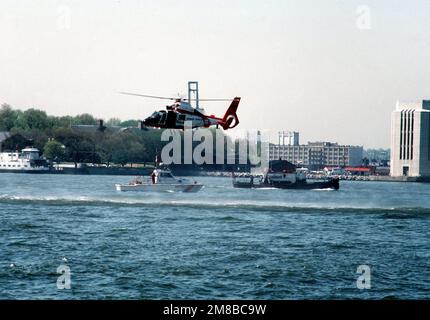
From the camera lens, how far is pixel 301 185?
117 metres

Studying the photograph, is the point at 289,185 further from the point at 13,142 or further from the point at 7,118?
the point at 7,118

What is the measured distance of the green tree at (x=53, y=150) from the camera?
168 metres

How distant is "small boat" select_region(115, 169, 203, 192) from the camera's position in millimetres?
89931

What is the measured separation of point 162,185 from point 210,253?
187ft

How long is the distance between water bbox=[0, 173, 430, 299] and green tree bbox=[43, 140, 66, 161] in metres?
110

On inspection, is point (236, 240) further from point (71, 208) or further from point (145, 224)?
point (71, 208)

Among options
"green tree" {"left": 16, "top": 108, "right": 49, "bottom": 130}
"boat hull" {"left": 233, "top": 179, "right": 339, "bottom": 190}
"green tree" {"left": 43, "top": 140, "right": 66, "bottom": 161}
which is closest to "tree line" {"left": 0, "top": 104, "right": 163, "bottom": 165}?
"green tree" {"left": 43, "top": 140, "right": 66, "bottom": 161}

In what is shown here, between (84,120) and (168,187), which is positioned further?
(84,120)

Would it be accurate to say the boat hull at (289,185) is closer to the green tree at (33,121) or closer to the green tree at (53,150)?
the green tree at (53,150)

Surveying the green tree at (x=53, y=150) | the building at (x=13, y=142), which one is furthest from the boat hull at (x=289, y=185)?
the building at (x=13, y=142)

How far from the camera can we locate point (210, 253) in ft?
116

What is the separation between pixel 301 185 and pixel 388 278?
87.1 meters

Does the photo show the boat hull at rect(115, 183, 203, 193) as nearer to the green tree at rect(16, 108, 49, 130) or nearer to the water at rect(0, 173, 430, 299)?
the water at rect(0, 173, 430, 299)
